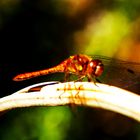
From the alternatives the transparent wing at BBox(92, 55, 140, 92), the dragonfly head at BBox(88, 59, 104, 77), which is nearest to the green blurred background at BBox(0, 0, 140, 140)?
the transparent wing at BBox(92, 55, 140, 92)

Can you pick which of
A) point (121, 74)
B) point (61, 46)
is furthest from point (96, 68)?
point (61, 46)

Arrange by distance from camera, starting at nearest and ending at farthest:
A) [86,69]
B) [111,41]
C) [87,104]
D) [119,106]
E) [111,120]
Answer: [119,106]
[87,104]
[86,69]
[111,120]
[111,41]

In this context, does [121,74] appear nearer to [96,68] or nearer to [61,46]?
[96,68]

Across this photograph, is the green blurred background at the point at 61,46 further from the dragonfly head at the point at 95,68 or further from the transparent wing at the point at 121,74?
the dragonfly head at the point at 95,68

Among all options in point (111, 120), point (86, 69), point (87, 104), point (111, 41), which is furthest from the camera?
point (111, 41)

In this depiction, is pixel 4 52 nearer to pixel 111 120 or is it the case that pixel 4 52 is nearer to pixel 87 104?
pixel 111 120

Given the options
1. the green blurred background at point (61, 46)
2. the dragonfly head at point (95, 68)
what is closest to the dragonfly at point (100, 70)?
the dragonfly head at point (95, 68)

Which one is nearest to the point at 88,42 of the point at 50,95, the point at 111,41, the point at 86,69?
the point at 111,41

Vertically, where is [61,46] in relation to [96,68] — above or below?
below

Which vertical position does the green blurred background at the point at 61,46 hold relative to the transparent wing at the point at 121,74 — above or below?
below
